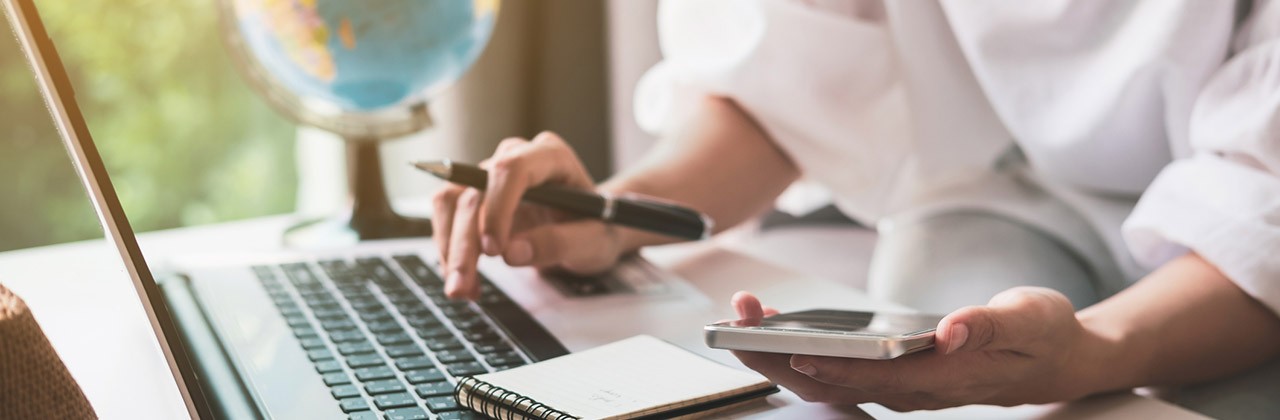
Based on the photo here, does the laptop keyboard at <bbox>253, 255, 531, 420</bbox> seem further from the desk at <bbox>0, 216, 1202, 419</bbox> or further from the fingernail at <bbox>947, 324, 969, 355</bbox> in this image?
the fingernail at <bbox>947, 324, 969, 355</bbox>

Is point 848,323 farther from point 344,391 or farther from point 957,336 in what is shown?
point 344,391

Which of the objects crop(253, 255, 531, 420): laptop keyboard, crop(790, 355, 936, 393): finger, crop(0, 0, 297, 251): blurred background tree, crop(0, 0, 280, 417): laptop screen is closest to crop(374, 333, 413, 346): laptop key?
crop(253, 255, 531, 420): laptop keyboard

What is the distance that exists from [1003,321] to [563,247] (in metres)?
0.31

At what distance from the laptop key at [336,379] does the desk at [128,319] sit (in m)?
0.08

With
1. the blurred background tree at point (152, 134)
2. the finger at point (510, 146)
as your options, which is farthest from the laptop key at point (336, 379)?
the blurred background tree at point (152, 134)


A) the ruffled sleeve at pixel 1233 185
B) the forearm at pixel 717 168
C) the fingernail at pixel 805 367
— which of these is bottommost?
the fingernail at pixel 805 367

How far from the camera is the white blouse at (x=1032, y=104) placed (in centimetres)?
64

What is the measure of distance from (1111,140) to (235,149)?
5.80 ft

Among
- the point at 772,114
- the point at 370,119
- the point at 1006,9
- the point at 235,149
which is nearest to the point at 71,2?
the point at 235,149

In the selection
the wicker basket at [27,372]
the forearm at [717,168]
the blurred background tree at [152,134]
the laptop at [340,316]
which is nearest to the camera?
the wicker basket at [27,372]

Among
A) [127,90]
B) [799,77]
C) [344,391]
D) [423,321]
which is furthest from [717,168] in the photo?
[127,90]

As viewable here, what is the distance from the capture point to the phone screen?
44cm

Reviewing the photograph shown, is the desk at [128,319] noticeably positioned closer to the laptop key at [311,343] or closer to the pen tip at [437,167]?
the laptop key at [311,343]

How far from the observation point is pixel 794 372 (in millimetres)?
467
